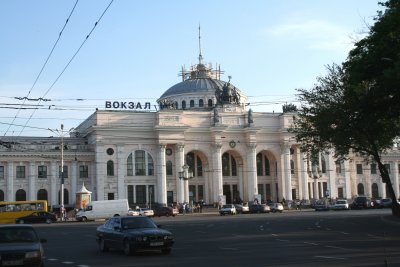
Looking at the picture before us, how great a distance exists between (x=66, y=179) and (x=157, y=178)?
1338cm

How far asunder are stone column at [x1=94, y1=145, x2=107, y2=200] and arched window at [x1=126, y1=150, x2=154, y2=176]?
4.12 m

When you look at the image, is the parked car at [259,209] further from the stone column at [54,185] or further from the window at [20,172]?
the window at [20,172]

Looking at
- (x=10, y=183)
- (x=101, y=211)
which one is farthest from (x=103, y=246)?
(x=10, y=183)

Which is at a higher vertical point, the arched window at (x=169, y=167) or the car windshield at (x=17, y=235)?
the arched window at (x=169, y=167)

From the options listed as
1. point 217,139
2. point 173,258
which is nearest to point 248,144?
point 217,139

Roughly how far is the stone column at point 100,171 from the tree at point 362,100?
3741 centimetres

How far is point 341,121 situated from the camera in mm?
42469

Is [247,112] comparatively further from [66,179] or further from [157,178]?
[66,179]

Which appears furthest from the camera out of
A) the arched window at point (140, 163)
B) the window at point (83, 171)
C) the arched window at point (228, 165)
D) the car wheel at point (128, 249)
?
the arched window at point (228, 165)

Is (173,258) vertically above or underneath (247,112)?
underneath

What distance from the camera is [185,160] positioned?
94562 millimetres

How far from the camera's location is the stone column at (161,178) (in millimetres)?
87562

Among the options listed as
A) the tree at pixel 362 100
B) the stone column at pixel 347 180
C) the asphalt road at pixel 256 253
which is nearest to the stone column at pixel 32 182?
the tree at pixel 362 100

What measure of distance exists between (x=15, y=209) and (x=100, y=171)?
24.6 m
